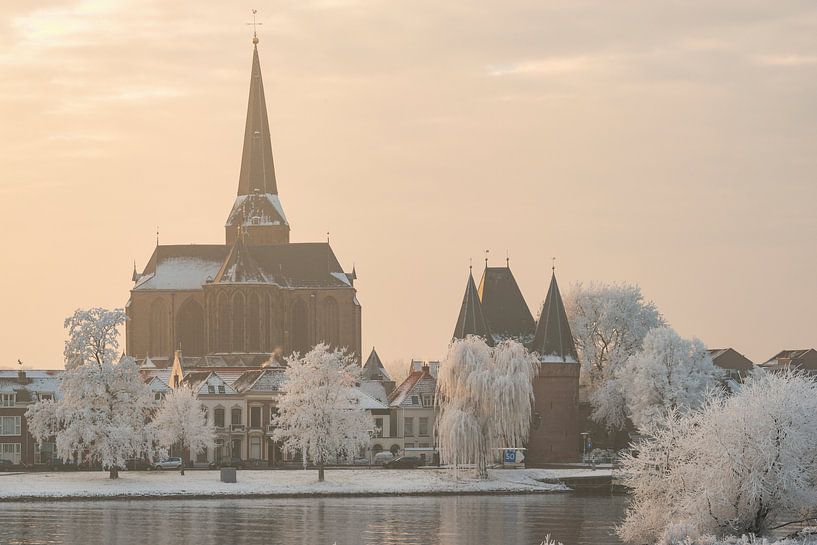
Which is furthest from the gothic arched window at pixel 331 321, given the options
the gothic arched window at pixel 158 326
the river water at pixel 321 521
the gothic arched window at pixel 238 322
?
the river water at pixel 321 521

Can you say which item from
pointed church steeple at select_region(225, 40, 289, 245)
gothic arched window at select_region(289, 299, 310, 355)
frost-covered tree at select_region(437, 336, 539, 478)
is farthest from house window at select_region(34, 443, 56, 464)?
pointed church steeple at select_region(225, 40, 289, 245)

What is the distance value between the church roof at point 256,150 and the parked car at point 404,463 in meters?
68.0

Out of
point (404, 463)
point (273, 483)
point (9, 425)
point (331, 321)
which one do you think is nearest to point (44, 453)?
point (9, 425)

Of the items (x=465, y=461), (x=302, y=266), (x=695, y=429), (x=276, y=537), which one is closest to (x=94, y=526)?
(x=276, y=537)

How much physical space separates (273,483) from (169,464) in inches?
730

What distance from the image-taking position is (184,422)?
114938mm

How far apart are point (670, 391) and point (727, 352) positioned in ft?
184

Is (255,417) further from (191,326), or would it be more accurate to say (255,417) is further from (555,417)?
(191,326)

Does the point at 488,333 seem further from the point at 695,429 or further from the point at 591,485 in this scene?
the point at 695,429

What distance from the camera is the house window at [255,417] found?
5187 inches

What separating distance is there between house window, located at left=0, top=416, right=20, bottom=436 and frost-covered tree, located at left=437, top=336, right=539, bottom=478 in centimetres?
4209

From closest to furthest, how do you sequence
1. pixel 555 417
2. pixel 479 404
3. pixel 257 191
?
pixel 479 404 < pixel 555 417 < pixel 257 191

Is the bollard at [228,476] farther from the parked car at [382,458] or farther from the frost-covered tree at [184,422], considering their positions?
the parked car at [382,458]

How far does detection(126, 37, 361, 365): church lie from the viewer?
530 feet
